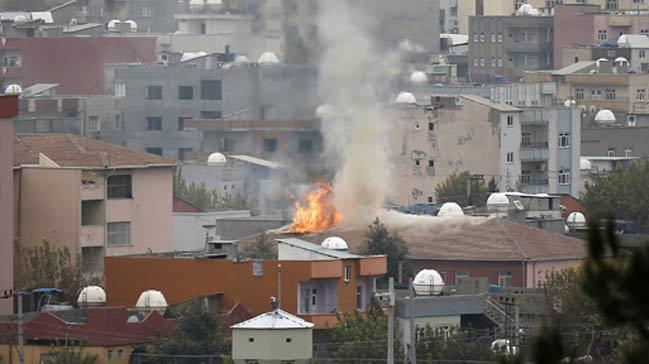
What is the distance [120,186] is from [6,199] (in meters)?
9.82

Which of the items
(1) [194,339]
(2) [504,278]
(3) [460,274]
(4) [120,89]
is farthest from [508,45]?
(1) [194,339]

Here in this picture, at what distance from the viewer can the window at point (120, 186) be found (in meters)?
55.6

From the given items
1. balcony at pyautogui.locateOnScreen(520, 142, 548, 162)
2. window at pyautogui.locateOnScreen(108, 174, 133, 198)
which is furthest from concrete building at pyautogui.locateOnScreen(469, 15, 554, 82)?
window at pyautogui.locateOnScreen(108, 174, 133, 198)

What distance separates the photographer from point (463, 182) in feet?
239

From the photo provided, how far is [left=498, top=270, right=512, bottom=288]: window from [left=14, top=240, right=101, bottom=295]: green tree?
8467 mm

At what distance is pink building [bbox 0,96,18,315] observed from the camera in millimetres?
44656

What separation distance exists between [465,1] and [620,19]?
1810cm

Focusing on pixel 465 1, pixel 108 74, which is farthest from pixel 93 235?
pixel 465 1

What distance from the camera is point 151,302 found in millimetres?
43719

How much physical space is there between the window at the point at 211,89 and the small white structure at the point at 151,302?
47.2 meters

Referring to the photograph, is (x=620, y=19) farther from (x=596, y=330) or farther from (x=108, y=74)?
(x=596, y=330)

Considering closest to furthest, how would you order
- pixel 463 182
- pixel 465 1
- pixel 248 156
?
pixel 463 182, pixel 248 156, pixel 465 1

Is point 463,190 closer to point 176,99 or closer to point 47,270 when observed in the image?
point 176,99

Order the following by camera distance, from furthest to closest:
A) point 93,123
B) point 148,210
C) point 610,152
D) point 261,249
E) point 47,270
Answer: point 93,123
point 610,152
point 148,210
point 261,249
point 47,270
